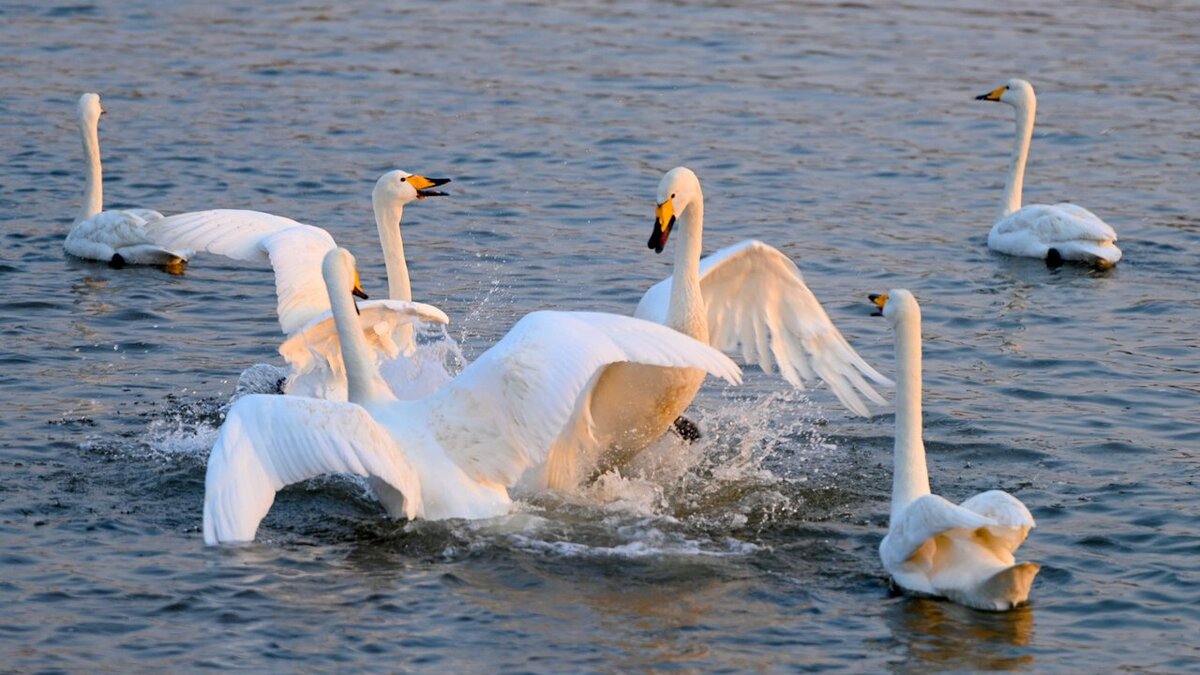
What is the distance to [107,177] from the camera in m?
15.6

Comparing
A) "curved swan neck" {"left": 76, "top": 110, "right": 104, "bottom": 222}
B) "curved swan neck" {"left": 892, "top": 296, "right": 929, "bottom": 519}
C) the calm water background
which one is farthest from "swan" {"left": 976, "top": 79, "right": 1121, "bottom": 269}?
"curved swan neck" {"left": 76, "top": 110, "right": 104, "bottom": 222}

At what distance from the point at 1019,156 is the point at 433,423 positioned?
7.81 m

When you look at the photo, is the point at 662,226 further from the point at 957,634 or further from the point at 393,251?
the point at 957,634

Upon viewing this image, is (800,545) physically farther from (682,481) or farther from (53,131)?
(53,131)

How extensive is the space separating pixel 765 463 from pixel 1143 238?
5676 mm

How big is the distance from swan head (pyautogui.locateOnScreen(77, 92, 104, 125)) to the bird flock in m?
4.56

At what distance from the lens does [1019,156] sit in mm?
14750

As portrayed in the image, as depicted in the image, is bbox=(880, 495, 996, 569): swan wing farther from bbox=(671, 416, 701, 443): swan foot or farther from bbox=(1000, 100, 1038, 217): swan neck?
bbox=(1000, 100, 1038, 217): swan neck

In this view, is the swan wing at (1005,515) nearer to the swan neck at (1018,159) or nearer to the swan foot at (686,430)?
the swan foot at (686,430)

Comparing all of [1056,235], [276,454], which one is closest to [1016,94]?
[1056,235]

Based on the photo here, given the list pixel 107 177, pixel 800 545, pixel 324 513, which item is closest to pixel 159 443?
pixel 324 513

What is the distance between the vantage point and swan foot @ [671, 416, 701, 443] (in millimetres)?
9438

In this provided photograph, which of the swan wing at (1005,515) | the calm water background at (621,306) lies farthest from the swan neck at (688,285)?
the swan wing at (1005,515)

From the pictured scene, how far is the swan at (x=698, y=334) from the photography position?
28.9 ft
